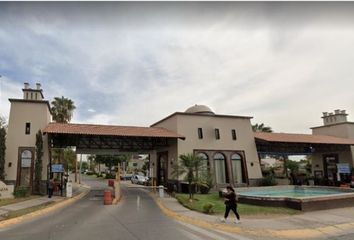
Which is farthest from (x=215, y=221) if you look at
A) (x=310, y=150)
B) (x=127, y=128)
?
(x=310, y=150)

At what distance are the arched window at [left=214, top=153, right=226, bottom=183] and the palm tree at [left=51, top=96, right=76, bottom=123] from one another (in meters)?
23.1

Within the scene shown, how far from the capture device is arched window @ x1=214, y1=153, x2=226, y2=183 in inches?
1218

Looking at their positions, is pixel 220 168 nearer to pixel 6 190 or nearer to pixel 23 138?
pixel 23 138

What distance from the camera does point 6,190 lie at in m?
22.2

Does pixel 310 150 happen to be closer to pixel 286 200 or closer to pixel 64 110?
pixel 286 200

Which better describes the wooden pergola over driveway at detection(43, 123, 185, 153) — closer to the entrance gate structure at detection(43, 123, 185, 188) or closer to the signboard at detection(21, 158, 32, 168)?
the entrance gate structure at detection(43, 123, 185, 188)

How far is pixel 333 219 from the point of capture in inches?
550

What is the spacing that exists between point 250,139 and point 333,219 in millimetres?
19504

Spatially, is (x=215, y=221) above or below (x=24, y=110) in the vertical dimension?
below


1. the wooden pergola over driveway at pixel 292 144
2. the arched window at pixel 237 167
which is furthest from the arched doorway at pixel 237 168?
the wooden pergola over driveway at pixel 292 144

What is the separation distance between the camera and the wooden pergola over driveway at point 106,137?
26.8 m

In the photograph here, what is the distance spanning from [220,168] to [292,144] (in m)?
10.9

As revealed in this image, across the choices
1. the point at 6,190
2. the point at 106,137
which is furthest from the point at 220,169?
the point at 6,190

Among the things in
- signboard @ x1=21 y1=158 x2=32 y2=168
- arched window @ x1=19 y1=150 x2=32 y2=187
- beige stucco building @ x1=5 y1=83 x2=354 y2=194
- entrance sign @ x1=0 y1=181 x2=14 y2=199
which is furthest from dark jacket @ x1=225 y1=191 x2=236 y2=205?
signboard @ x1=21 y1=158 x2=32 y2=168
